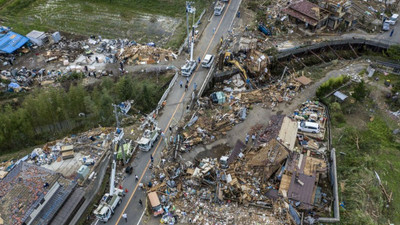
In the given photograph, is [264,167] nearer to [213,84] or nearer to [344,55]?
[213,84]

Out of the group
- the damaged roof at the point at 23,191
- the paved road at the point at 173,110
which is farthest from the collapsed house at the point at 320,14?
the damaged roof at the point at 23,191

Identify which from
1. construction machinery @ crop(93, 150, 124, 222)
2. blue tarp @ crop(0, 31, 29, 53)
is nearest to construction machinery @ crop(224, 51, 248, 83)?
construction machinery @ crop(93, 150, 124, 222)

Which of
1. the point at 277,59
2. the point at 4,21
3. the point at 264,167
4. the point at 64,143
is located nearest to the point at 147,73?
the point at 64,143

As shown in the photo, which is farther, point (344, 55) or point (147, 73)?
point (344, 55)

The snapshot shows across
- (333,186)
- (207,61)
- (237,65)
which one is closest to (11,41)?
(207,61)

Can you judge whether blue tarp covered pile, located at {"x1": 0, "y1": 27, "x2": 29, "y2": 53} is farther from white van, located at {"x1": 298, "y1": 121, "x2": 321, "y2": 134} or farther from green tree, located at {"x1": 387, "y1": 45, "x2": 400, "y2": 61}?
green tree, located at {"x1": 387, "y1": 45, "x2": 400, "y2": 61}

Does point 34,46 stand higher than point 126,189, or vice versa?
point 34,46

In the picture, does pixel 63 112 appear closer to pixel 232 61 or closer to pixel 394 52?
pixel 232 61

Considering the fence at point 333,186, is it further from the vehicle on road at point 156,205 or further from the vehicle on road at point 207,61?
the vehicle on road at point 207,61
